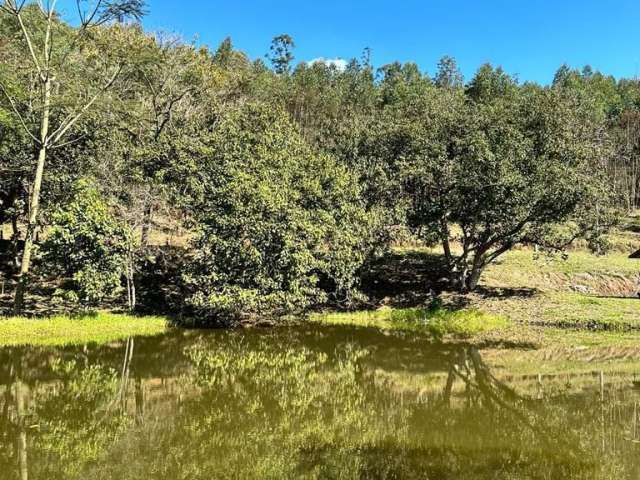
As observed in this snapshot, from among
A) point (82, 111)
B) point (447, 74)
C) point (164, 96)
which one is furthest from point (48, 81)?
point (447, 74)

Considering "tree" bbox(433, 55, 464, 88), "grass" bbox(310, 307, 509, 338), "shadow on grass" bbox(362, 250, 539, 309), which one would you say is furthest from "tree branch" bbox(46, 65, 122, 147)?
"tree" bbox(433, 55, 464, 88)

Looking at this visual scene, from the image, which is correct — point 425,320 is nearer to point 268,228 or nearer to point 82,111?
point 268,228

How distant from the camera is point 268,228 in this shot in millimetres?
24188

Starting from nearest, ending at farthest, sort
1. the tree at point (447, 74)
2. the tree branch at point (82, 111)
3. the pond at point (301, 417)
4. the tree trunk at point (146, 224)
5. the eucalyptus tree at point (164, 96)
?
the pond at point (301, 417) → the tree branch at point (82, 111) → the tree trunk at point (146, 224) → the eucalyptus tree at point (164, 96) → the tree at point (447, 74)

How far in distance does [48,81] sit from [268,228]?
420 inches

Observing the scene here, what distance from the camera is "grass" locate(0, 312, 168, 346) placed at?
63.8 ft

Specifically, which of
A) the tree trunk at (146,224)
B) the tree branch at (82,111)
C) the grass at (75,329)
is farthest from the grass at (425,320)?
the tree branch at (82,111)

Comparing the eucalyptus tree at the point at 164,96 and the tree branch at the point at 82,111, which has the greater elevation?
the eucalyptus tree at the point at 164,96

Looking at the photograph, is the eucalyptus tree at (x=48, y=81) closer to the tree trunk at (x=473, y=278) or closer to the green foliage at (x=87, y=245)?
the green foliage at (x=87, y=245)

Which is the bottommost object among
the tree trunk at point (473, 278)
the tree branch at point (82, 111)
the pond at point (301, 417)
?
the pond at point (301, 417)

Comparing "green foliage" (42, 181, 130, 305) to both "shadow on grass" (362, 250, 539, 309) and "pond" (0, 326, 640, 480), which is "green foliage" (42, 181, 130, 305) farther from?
"shadow on grass" (362, 250, 539, 309)

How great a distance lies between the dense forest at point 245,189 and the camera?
2348 centimetres

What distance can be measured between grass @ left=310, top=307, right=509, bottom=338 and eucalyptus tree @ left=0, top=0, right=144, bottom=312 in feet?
43.4

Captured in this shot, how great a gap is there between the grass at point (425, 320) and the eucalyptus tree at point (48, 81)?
43.4 ft
